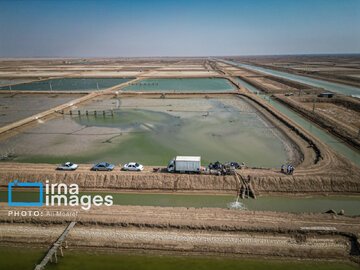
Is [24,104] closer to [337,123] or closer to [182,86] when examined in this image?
[182,86]

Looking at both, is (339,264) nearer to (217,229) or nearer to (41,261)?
(217,229)

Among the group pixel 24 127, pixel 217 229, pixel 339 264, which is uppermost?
pixel 24 127

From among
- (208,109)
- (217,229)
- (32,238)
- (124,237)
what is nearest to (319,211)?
(217,229)

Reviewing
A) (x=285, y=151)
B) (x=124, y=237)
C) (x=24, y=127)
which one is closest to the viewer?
(x=124, y=237)

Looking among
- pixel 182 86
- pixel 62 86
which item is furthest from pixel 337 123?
pixel 62 86

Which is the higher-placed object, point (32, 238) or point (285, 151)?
point (285, 151)

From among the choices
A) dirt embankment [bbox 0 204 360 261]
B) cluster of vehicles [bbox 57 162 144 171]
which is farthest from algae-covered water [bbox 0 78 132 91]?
dirt embankment [bbox 0 204 360 261]

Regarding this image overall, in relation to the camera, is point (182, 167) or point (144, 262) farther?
point (182, 167)
